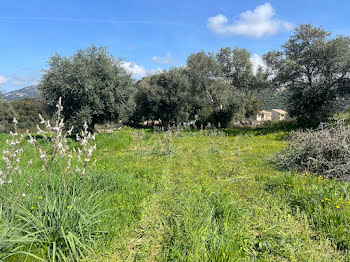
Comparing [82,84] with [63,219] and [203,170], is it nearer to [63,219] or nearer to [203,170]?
[203,170]

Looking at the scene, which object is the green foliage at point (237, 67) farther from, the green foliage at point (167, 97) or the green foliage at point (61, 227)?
the green foliage at point (61, 227)

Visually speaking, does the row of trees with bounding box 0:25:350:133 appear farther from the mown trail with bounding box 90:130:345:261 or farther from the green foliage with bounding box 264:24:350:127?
the mown trail with bounding box 90:130:345:261

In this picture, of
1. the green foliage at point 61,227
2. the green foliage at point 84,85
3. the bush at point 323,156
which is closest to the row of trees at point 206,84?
the green foliage at point 84,85

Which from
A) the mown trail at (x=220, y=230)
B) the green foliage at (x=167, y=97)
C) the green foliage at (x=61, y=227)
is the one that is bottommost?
the mown trail at (x=220, y=230)

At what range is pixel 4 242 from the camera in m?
2.72

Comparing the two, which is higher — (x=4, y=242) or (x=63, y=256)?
(x=4, y=242)

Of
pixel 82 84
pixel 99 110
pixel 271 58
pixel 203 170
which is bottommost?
pixel 203 170

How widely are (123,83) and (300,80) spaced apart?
50.1 ft

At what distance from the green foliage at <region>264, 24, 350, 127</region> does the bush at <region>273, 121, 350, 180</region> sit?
1163 centimetres

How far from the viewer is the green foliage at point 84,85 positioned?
48.1 ft

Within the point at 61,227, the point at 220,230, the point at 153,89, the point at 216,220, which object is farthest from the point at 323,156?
the point at 153,89

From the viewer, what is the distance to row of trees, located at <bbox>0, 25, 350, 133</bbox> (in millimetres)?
15016

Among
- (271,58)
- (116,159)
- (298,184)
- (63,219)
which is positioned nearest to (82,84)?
(116,159)

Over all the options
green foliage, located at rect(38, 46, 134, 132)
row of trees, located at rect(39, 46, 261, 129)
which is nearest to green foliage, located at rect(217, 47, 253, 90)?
row of trees, located at rect(39, 46, 261, 129)
